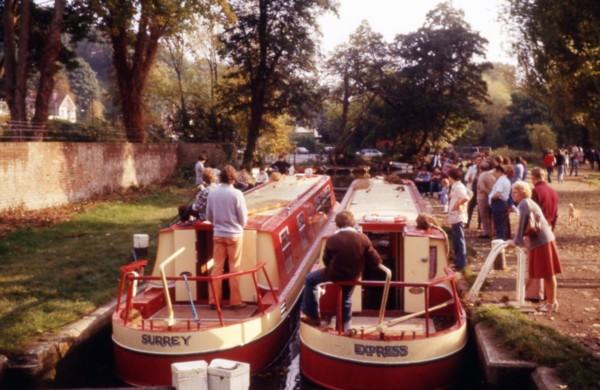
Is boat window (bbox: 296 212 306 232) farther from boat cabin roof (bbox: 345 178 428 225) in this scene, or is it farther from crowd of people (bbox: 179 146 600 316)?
crowd of people (bbox: 179 146 600 316)

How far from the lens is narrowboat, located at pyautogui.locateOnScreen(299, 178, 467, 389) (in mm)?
7359

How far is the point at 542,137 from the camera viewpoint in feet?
167

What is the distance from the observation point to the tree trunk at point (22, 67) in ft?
67.2

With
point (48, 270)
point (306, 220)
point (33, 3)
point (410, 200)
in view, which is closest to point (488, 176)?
point (410, 200)

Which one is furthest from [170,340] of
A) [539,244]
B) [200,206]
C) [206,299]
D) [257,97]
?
[257,97]

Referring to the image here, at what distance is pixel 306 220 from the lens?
1275 centimetres

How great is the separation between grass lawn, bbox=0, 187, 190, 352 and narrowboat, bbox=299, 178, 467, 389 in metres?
3.48

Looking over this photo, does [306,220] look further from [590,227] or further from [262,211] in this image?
[590,227]

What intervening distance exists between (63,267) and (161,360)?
5.36 metres

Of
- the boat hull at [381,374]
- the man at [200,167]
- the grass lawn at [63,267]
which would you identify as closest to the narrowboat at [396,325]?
the boat hull at [381,374]

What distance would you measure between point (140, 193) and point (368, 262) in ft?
62.2

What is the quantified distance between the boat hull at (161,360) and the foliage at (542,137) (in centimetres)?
4586

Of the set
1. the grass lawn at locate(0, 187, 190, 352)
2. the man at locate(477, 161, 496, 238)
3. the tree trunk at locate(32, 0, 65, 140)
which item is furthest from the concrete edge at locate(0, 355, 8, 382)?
the tree trunk at locate(32, 0, 65, 140)

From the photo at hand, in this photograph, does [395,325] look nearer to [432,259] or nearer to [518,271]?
[432,259]
